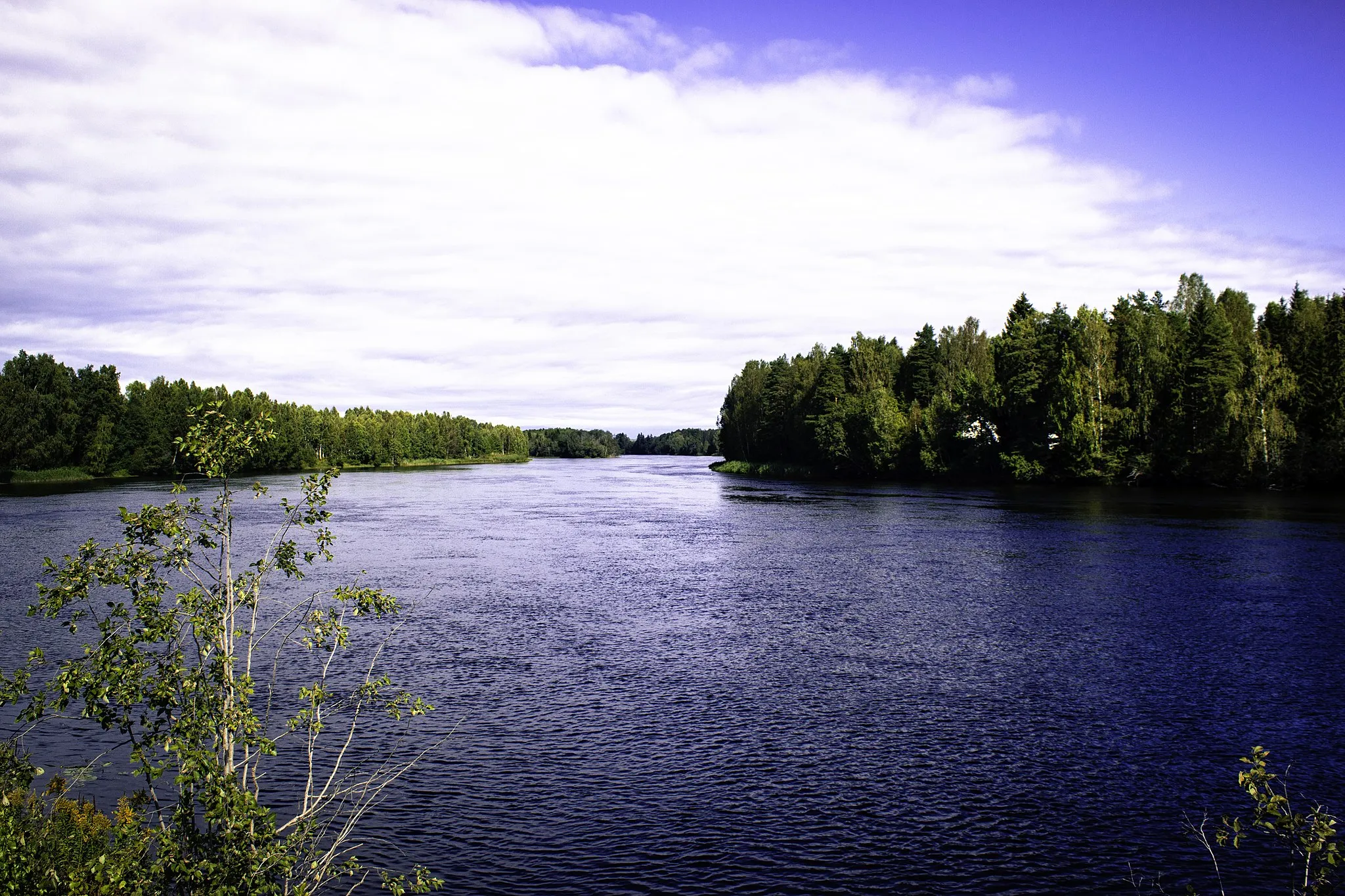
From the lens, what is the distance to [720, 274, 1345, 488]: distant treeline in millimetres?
69375

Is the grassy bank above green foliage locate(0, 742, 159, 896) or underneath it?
above

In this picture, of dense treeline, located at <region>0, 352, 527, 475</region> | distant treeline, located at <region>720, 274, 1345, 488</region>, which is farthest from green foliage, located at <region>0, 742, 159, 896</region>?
dense treeline, located at <region>0, 352, 527, 475</region>

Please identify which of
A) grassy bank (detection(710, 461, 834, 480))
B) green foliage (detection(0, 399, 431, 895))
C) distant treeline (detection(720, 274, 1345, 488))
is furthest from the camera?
grassy bank (detection(710, 461, 834, 480))

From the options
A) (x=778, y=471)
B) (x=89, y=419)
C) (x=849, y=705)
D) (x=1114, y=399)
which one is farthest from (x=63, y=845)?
(x=89, y=419)

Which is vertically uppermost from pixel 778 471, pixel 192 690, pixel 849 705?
pixel 192 690

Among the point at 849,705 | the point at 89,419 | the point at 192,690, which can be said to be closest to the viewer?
the point at 192,690

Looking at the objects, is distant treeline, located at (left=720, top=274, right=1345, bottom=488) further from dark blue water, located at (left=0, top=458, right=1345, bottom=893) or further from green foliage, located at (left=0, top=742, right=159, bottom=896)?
green foliage, located at (left=0, top=742, right=159, bottom=896)

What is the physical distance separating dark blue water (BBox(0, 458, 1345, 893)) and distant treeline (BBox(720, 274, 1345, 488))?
31.5 m

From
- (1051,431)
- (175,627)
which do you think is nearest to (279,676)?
(175,627)

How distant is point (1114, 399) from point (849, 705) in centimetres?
7619

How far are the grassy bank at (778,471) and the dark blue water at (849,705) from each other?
252 feet

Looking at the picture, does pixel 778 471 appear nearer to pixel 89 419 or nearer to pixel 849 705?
pixel 89 419

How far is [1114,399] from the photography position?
83.4 metres

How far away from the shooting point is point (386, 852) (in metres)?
12.3
